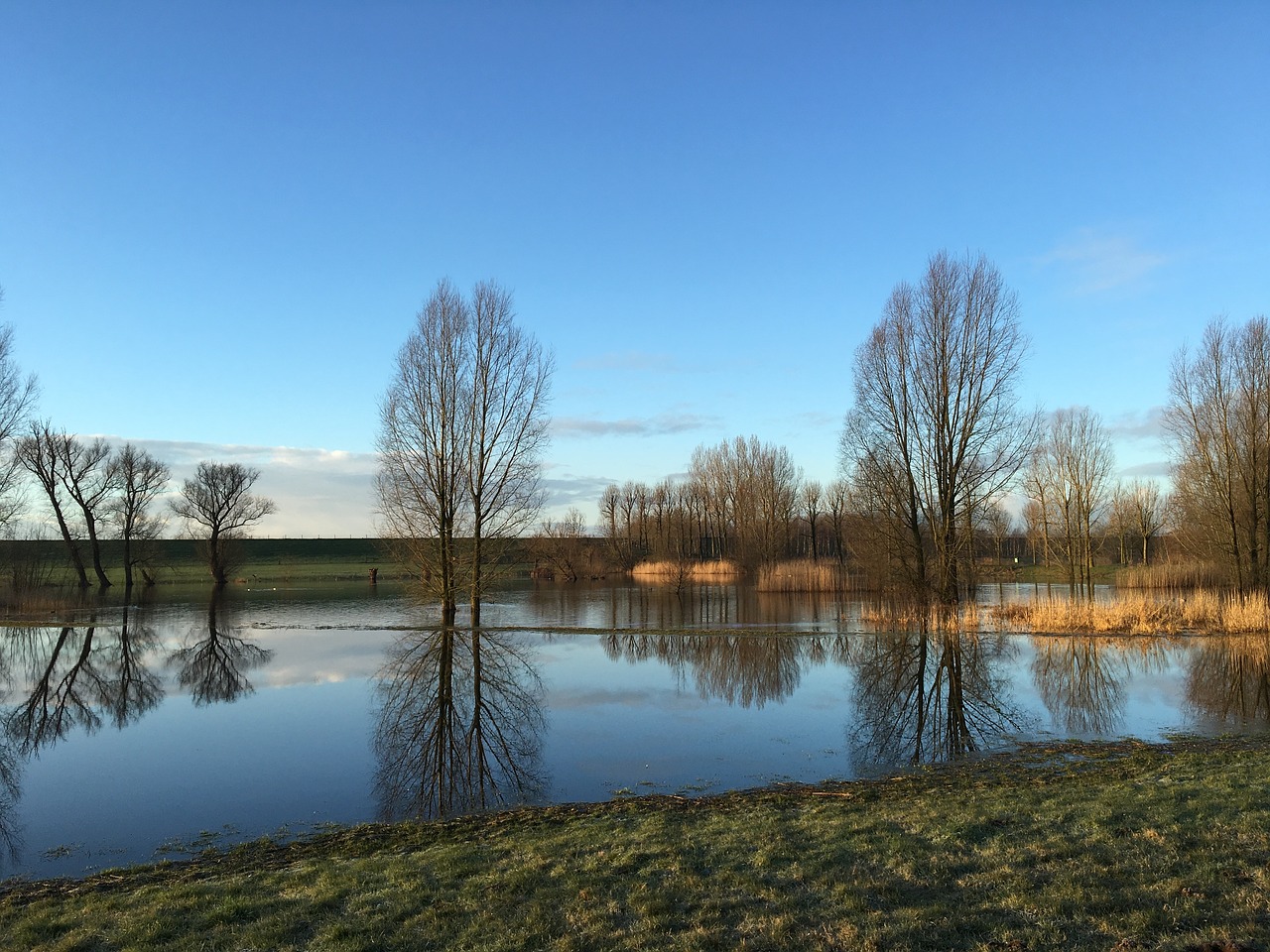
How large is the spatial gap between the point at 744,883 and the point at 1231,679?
13.6 meters

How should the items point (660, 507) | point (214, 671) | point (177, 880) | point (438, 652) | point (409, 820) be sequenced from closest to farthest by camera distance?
point (177, 880) → point (409, 820) → point (214, 671) → point (438, 652) → point (660, 507)

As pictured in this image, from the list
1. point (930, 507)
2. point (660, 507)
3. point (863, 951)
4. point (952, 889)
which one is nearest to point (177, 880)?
point (863, 951)

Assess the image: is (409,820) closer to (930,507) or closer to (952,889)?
(952,889)

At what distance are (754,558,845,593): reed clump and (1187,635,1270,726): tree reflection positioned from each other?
62.5ft

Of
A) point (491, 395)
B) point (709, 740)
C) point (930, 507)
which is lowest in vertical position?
point (709, 740)

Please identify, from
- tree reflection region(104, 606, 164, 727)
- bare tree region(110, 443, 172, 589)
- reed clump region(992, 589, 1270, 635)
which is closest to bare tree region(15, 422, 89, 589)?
bare tree region(110, 443, 172, 589)

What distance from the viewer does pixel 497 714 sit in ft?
39.9

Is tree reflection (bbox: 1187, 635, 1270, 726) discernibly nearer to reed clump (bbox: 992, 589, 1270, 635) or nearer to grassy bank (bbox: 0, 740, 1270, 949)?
reed clump (bbox: 992, 589, 1270, 635)

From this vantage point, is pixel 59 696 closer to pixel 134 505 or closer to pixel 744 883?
pixel 744 883

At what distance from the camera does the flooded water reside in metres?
7.97

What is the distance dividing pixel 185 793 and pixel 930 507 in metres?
20.4

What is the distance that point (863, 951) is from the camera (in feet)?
12.6

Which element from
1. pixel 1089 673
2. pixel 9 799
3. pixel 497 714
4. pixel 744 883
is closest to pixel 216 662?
pixel 497 714

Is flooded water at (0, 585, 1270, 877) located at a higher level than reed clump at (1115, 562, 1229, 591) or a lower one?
lower
